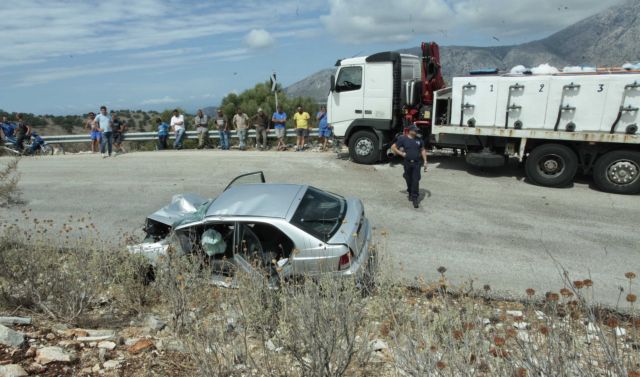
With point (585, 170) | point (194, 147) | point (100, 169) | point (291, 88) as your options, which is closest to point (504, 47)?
point (585, 170)

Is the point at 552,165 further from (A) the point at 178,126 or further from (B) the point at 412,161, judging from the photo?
(A) the point at 178,126

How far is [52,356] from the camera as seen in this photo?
3650 millimetres

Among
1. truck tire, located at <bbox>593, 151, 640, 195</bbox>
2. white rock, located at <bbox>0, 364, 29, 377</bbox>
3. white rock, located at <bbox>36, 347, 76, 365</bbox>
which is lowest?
white rock, located at <bbox>36, 347, 76, 365</bbox>

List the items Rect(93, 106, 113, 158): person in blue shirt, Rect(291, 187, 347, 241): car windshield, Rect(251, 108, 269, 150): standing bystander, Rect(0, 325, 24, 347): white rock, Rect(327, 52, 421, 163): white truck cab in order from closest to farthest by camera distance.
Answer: Rect(0, 325, 24, 347): white rock
Rect(291, 187, 347, 241): car windshield
Rect(327, 52, 421, 163): white truck cab
Rect(93, 106, 113, 158): person in blue shirt
Rect(251, 108, 269, 150): standing bystander

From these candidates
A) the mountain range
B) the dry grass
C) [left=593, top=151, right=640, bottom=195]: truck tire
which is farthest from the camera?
the mountain range

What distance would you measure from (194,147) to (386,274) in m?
16.5

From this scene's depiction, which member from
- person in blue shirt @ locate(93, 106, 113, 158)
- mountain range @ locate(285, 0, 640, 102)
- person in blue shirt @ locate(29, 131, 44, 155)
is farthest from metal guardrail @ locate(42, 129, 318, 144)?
mountain range @ locate(285, 0, 640, 102)

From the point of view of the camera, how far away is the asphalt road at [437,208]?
6.32 m

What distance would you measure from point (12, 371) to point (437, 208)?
7.57 metres

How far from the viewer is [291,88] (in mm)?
32062

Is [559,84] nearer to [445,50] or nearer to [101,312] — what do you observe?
[445,50]

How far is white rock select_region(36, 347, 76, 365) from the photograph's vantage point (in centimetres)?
361

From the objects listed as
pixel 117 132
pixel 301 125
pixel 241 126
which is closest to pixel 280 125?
pixel 301 125

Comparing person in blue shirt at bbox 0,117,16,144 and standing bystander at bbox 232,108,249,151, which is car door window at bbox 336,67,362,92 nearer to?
standing bystander at bbox 232,108,249,151
